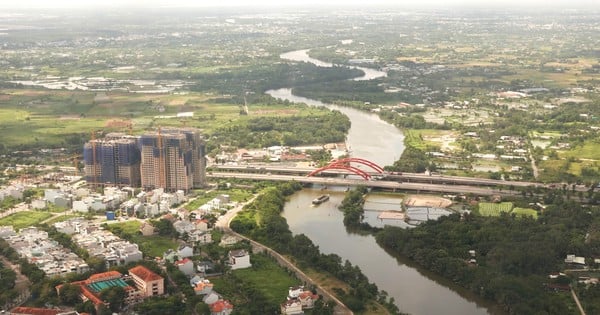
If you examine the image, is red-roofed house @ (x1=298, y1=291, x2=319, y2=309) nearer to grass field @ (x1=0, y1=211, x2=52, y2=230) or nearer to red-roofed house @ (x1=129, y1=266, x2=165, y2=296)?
red-roofed house @ (x1=129, y1=266, x2=165, y2=296)

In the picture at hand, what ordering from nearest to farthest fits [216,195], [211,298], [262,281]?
[211,298]
[262,281]
[216,195]

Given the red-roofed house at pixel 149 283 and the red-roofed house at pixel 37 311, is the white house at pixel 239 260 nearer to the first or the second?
the red-roofed house at pixel 149 283

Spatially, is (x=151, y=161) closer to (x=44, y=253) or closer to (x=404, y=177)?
(x=44, y=253)

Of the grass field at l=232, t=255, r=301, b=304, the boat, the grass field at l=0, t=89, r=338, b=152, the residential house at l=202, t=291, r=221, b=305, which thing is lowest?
the grass field at l=0, t=89, r=338, b=152

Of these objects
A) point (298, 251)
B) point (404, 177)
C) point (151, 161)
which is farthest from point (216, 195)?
point (404, 177)

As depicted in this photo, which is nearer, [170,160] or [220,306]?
[220,306]

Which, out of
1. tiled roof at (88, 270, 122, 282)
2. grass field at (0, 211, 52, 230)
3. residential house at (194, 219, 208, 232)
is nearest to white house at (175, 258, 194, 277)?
tiled roof at (88, 270, 122, 282)

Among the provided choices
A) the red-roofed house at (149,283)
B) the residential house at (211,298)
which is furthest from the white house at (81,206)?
the residential house at (211,298)
